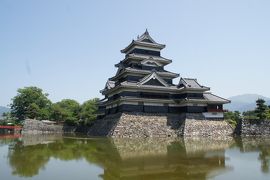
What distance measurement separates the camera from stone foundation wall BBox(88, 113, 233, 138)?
3172 centimetres

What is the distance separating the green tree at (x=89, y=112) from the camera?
4650cm

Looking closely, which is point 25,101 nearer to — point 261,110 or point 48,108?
point 48,108

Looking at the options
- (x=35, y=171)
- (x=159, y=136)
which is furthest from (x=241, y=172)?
(x=159, y=136)

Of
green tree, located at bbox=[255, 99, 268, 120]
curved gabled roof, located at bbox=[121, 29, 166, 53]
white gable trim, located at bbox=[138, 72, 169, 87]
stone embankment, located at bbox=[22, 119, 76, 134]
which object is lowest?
stone embankment, located at bbox=[22, 119, 76, 134]

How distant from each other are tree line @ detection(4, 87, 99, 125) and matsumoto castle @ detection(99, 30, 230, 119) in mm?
9451

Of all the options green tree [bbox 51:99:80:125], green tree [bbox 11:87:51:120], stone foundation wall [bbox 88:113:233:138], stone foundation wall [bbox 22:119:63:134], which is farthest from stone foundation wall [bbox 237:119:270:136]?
green tree [bbox 11:87:51:120]

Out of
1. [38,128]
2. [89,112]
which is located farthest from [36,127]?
[89,112]

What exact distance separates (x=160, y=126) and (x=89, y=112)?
17.1 meters

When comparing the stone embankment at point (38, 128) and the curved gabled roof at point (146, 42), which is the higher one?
the curved gabled roof at point (146, 42)

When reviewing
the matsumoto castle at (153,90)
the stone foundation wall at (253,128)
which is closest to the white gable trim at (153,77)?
the matsumoto castle at (153,90)

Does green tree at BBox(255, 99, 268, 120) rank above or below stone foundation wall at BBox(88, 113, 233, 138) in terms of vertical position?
above

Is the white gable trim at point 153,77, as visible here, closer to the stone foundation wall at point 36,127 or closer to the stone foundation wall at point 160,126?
the stone foundation wall at point 160,126

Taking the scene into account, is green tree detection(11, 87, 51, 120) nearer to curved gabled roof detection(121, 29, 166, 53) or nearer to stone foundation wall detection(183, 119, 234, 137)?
curved gabled roof detection(121, 29, 166, 53)

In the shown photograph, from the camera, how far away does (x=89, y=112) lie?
47.2 m
